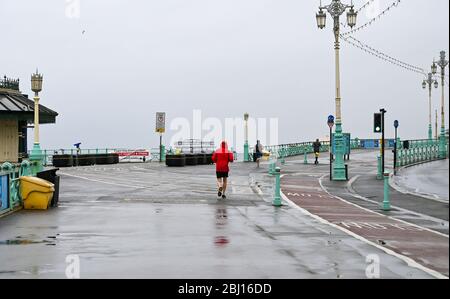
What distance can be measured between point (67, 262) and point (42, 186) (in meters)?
8.55

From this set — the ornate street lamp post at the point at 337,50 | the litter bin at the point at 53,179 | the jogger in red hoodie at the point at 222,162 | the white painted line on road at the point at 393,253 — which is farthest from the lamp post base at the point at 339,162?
the litter bin at the point at 53,179

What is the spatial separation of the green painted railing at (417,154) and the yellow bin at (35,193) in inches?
1097

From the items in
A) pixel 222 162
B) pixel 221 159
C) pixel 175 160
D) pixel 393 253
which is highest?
pixel 221 159

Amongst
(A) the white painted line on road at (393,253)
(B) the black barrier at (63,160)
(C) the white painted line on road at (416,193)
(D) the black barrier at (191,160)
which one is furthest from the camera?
(B) the black barrier at (63,160)

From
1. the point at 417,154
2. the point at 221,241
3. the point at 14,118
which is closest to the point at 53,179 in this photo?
the point at 221,241

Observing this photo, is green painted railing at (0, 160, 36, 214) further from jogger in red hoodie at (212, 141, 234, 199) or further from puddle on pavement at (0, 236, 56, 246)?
jogger in red hoodie at (212, 141, 234, 199)

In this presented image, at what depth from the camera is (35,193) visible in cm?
1719

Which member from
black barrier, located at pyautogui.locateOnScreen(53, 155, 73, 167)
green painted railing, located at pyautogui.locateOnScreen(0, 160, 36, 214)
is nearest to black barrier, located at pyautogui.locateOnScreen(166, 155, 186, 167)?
black barrier, located at pyautogui.locateOnScreen(53, 155, 73, 167)

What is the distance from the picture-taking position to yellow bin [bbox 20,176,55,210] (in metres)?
17.1

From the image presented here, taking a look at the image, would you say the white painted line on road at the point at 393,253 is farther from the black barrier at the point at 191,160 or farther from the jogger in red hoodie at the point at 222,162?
the black barrier at the point at 191,160

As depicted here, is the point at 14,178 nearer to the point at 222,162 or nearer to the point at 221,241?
the point at 222,162

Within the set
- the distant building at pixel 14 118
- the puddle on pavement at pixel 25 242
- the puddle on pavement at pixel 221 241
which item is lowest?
the puddle on pavement at pixel 221 241

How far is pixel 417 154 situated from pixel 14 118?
27772 mm

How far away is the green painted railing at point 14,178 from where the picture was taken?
16.1 m
